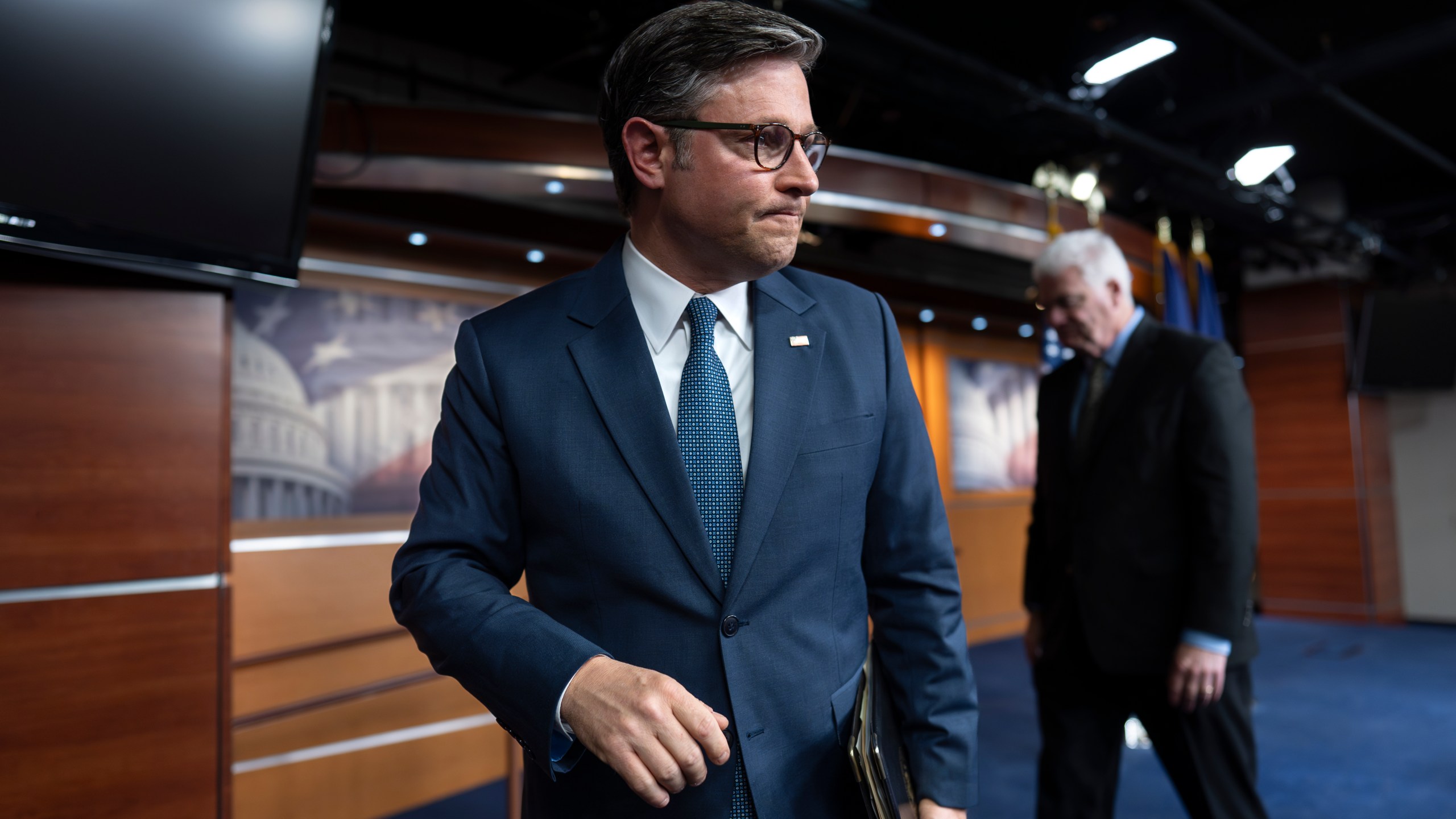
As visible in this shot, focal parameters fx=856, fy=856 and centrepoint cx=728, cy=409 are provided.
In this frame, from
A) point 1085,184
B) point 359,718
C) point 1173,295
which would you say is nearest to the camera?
point 359,718

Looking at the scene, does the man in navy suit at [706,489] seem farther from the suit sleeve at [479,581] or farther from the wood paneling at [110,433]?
the wood paneling at [110,433]

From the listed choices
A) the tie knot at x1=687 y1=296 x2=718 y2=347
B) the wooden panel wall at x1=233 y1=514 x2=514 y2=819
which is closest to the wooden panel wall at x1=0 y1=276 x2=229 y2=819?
the tie knot at x1=687 y1=296 x2=718 y2=347

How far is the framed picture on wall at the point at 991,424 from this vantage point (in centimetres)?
810

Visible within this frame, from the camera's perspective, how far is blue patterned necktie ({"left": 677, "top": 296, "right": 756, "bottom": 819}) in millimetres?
995

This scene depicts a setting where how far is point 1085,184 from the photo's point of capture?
5.42 metres

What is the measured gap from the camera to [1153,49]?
4449mm

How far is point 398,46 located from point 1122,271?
14.4 feet

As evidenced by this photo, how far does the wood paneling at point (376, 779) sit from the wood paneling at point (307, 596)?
59 centimetres

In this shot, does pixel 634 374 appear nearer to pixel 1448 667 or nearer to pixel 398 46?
pixel 398 46

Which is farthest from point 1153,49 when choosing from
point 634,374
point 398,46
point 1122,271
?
point 634,374

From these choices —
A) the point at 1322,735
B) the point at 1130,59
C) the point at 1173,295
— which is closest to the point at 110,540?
the point at 1130,59

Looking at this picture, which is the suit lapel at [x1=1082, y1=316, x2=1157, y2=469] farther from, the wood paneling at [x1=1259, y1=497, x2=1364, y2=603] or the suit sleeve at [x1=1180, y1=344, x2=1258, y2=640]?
the wood paneling at [x1=1259, y1=497, x2=1364, y2=603]

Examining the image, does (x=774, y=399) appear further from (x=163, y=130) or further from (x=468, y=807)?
(x=468, y=807)

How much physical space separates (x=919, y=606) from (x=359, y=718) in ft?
12.8
